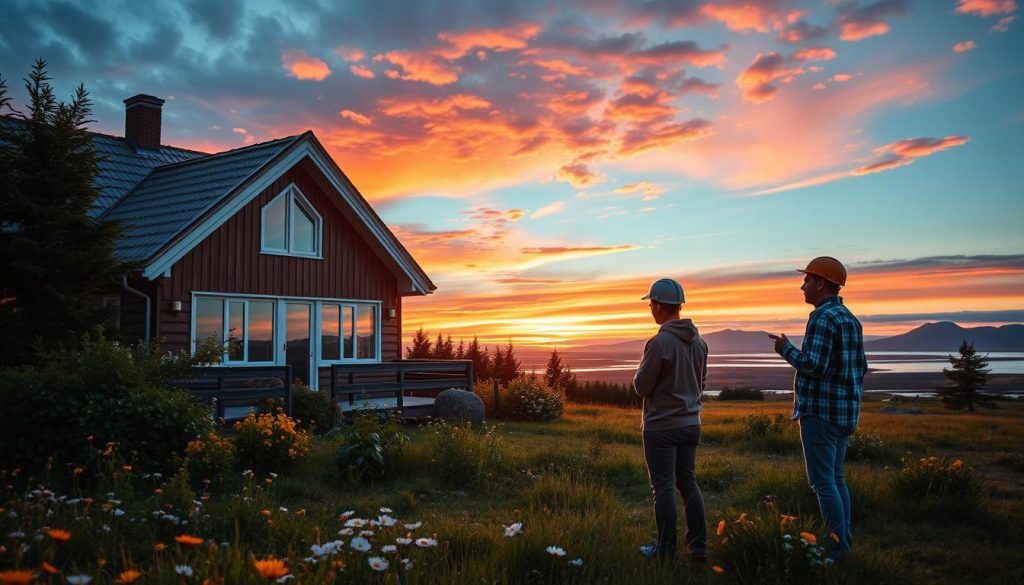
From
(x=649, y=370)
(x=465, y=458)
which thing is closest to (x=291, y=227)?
(x=465, y=458)

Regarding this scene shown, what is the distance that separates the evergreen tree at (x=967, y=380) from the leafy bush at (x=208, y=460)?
2439 centimetres

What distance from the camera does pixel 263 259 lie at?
17.2m

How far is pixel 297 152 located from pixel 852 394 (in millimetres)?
14343

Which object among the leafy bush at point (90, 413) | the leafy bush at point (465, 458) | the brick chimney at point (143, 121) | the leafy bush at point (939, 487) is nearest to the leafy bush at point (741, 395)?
the brick chimney at point (143, 121)

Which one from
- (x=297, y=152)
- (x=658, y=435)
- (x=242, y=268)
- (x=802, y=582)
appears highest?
(x=297, y=152)

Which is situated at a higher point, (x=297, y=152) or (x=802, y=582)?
(x=297, y=152)

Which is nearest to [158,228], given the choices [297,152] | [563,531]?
[297,152]

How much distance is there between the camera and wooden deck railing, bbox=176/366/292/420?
13.3 metres

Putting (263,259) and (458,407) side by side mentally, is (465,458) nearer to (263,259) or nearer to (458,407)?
(458,407)

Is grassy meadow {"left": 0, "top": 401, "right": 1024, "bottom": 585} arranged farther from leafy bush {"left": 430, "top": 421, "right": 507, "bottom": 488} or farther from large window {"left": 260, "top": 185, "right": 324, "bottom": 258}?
large window {"left": 260, "top": 185, "right": 324, "bottom": 258}

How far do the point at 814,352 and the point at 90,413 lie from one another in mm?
7047

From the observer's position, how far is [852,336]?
18.9 feet

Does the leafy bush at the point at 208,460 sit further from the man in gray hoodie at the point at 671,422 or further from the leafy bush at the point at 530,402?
the leafy bush at the point at 530,402

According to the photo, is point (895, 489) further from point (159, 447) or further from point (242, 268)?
point (242, 268)
